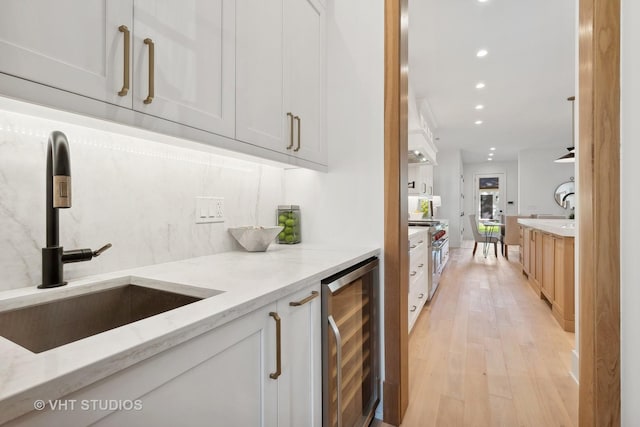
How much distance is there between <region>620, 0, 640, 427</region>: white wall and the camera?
1.25m

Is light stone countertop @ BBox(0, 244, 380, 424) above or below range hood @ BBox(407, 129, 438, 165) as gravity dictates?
below

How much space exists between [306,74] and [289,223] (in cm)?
82

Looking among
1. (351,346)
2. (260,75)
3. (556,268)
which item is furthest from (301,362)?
(556,268)

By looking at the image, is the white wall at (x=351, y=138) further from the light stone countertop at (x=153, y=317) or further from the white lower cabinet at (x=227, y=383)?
the white lower cabinet at (x=227, y=383)

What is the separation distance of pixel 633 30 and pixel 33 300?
7.30 feet

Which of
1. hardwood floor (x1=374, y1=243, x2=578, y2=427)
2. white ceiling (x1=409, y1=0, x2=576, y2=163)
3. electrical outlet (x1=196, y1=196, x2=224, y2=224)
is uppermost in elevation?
white ceiling (x1=409, y1=0, x2=576, y2=163)

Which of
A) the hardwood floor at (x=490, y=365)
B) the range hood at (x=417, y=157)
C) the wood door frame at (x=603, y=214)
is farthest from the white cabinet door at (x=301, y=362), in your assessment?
the range hood at (x=417, y=157)

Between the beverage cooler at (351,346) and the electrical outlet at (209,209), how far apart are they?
0.67 metres

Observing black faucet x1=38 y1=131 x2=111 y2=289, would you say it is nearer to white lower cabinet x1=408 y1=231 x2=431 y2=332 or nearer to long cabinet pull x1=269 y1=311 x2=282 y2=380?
long cabinet pull x1=269 y1=311 x2=282 y2=380

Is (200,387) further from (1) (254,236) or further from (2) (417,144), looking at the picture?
(2) (417,144)

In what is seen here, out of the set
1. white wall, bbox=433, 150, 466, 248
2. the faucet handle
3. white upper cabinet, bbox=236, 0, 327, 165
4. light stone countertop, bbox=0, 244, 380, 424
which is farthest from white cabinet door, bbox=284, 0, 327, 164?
white wall, bbox=433, 150, 466, 248

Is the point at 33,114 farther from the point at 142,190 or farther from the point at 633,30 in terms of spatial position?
the point at 633,30

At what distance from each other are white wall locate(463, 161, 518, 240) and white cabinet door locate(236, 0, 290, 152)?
1127 centimetres

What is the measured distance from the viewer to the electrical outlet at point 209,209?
1.44 meters
